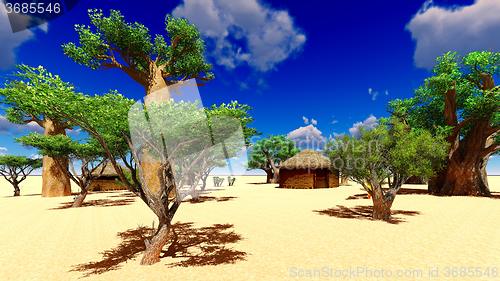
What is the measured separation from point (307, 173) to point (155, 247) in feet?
105

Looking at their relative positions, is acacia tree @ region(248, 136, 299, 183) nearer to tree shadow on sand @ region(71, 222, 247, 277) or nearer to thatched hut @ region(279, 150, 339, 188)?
thatched hut @ region(279, 150, 339, 188)

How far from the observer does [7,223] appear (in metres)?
13.3

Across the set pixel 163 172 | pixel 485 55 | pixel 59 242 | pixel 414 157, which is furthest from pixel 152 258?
pixel 485 55

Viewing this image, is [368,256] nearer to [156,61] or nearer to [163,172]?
[163,172]

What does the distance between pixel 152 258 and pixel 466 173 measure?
28.7 metres

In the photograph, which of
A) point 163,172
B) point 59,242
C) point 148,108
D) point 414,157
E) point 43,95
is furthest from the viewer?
point 414,157

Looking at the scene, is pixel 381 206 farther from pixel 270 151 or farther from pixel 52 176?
pixel 270 151

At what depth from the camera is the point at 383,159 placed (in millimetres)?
12867

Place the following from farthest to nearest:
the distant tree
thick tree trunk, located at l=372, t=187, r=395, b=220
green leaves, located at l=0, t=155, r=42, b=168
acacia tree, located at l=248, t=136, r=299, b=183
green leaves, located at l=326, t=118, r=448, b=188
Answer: acacia tree, located at l=248, t=136, r=299, b=183 → green leaves, located at l=0, t=155, r=42, b=168 → the distant tree → thick tree trunk, located at l=372, t=187, r=395, b=220 → green leaves, located at l=326, t=118, r=448, b=188

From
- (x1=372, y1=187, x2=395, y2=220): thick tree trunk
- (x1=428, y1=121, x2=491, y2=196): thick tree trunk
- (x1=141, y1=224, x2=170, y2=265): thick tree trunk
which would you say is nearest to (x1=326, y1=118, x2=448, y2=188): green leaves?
(x1=372, y1=187, x2=395, y2=220): thick tree trunk

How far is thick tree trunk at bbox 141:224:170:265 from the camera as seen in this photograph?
282 inches

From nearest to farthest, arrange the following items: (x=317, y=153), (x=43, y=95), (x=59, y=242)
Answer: (x=43, y=95) → (x=59, y=242) → (x=317, y=153)

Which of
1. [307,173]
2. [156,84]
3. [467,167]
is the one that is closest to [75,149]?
[156,84]

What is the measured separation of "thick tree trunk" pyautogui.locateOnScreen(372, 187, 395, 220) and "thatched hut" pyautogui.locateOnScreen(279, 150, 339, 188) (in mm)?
23679
